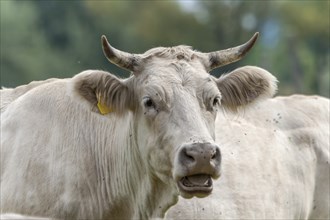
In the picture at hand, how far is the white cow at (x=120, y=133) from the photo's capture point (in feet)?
33.0

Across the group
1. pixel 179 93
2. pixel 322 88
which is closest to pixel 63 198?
pixel 179 93

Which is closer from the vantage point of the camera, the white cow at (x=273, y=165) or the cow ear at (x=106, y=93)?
the cow ear at (x=106, y=93)

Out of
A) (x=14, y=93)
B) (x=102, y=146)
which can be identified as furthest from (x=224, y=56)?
(x=14, y=93)

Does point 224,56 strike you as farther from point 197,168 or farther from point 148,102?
point 197,168

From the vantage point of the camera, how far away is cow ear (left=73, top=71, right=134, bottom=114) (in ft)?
34.5

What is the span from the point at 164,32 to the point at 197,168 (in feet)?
173

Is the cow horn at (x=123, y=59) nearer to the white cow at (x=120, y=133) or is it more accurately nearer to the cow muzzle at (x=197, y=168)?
the white cow at (x=120, y=133)

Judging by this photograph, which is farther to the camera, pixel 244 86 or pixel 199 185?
pixel 244 86

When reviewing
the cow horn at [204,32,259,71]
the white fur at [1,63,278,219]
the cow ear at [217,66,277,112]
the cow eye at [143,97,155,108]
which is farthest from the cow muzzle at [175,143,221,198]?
the cow ear at [217,66,277,112]

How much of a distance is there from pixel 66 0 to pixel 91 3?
204 centimetres

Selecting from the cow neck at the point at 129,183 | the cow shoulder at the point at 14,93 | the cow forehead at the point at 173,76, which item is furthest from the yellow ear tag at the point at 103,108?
the cow shoulder at the point at 14,93

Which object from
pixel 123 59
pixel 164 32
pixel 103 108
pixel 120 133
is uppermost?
pixel 164 32

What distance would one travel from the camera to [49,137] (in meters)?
10.8

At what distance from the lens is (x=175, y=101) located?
10062 mm
